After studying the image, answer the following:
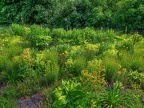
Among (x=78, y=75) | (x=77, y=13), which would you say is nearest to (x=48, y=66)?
(x=78, y=75)

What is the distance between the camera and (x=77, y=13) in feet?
39.3

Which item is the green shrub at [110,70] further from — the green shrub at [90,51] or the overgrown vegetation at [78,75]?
the green shrub at [90,51]

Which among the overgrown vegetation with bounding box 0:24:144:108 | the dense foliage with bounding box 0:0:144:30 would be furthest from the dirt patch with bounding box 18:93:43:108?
the dense foliage with bounding box 0:0:144:30

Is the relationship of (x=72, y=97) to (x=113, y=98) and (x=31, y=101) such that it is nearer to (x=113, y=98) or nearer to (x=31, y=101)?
(x=113, y=98)

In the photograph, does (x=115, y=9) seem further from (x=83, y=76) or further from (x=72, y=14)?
(x=83, y=76)

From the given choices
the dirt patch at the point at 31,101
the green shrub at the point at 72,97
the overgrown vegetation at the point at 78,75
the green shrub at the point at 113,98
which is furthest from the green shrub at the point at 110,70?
the dirt patch at the point at 31,101

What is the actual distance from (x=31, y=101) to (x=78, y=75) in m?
1.26

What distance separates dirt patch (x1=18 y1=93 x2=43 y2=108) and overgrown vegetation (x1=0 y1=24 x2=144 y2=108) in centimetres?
11

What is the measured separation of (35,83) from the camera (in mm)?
6047

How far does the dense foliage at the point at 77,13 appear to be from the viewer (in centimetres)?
1038

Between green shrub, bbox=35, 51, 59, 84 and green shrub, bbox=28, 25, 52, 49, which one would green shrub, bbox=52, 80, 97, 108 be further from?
green shrub, bbox=28, 25, 52, 49

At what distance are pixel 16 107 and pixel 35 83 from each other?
2.49 feet

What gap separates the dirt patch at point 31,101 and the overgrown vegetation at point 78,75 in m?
0.11

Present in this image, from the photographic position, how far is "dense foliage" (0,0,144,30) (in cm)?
1038
